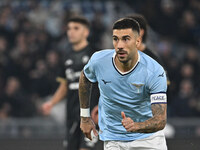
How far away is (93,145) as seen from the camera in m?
6.70

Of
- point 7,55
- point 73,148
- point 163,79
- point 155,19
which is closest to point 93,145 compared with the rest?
point 73,148

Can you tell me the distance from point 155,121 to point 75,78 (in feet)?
9.36

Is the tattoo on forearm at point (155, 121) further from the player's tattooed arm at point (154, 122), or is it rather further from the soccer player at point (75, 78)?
the soccer player at point (75, 78)

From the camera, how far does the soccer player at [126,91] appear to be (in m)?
4.20

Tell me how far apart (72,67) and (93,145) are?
3.32 ft

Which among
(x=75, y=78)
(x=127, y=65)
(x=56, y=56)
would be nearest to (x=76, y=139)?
(x=75, y=78)

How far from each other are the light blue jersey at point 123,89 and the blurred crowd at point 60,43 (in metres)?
5.38

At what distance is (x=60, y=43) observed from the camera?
38.0 ft

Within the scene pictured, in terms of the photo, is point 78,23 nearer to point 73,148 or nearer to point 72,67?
point 72,67

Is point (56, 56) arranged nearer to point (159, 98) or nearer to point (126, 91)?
point (126, 91)

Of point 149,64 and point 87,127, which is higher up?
point 149,64

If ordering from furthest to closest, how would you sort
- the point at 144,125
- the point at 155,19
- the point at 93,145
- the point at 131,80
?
1. the point at 155,19
2. the point at 93,145
3. the point at 131,80
4. the point at 144,125

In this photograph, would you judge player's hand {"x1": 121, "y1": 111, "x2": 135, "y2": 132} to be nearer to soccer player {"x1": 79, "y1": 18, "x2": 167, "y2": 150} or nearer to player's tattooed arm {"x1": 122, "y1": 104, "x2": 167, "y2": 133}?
player's tattooed arm {"x1": 122, "y1": 104, "x2": 167, "y2": 133}

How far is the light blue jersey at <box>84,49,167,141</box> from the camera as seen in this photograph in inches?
170
